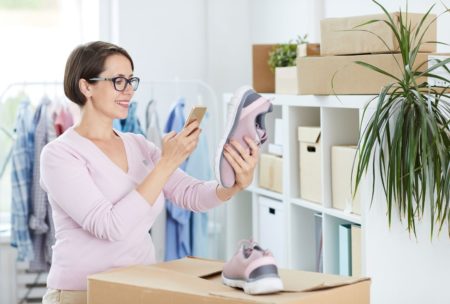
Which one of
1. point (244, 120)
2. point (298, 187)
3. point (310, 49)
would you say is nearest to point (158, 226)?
point (298, 187)

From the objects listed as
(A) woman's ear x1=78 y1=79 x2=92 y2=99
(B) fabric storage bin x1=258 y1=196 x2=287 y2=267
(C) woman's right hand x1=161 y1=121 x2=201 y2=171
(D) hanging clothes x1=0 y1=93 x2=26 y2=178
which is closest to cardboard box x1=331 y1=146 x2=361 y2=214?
(B) fabric storage bin x1=258 y1=196 x2=287 y2=267

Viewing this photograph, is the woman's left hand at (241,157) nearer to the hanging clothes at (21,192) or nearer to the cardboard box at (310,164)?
the cardboard box at (310,164)

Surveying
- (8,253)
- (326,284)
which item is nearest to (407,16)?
(326,284)

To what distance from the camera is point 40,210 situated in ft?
12.9

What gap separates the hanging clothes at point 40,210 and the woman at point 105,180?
180 cm

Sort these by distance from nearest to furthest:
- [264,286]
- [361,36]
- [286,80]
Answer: [264,286]
[361,36]
[286,80]

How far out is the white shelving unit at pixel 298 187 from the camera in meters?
3.12

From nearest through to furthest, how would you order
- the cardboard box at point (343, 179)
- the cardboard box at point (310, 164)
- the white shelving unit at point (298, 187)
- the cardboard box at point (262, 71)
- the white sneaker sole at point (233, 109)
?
1. the white sneaker sole at point (233, 109)
2. the cardboard box at point (343, 179)
3. the white shelving unit at point (298, 187)
4. the cardboard box at point (310, 164)
5. the cardboard box at point (262, 71)

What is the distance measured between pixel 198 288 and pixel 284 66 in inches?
84.3

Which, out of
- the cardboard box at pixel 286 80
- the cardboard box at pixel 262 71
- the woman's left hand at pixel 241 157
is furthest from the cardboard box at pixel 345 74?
the woman's left hand at pixel 241 157

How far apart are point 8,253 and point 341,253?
78.9 inches

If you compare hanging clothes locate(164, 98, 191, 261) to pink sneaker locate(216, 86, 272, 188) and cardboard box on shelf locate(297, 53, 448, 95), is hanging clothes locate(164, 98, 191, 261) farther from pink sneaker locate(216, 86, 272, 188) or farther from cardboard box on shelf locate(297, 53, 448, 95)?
pink sneaker locate(216, 86, 272, 188)

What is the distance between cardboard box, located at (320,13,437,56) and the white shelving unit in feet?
0.56

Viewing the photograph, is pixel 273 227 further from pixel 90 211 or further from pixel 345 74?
pixel 90 211
